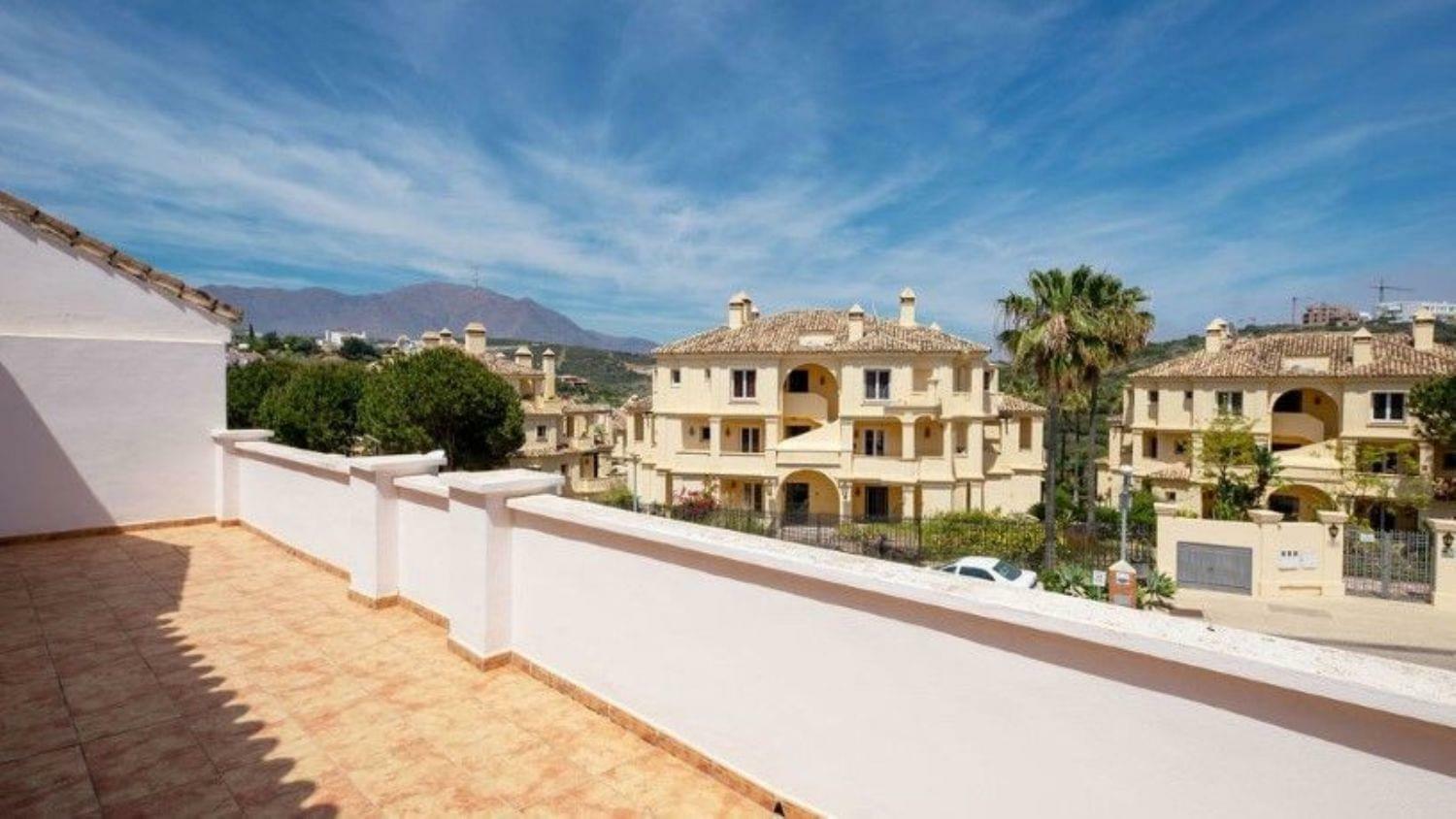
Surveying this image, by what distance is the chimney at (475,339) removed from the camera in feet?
150

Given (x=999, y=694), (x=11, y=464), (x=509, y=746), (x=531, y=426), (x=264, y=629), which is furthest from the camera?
(x=531, y=426)

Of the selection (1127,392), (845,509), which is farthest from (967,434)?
(1127,392)

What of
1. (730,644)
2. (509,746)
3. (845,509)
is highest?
(730,644)

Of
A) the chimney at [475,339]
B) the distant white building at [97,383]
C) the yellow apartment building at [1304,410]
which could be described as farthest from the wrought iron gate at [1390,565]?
the chimney at [475,339]

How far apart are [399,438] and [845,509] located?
2061cm

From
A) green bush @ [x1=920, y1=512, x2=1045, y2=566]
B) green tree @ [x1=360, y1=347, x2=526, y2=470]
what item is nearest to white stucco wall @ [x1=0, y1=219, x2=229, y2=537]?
green bush @ [x1=920, y1=512, x2=1045, y2=566]

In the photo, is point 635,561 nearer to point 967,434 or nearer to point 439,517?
point 439,517

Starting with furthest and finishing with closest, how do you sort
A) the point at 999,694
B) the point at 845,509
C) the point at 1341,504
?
the point at 845,509, the point at 1341,504, the point at 999,694

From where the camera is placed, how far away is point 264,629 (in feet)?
19.5

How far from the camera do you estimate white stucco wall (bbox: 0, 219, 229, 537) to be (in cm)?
893

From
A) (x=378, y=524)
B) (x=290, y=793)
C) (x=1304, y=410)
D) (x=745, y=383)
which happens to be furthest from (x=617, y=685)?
(x=1304, y=410)

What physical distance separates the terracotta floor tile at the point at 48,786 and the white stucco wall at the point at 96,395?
23.8ft

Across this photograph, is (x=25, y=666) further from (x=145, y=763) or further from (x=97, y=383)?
(x=97, y=383)

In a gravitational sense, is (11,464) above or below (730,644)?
above
